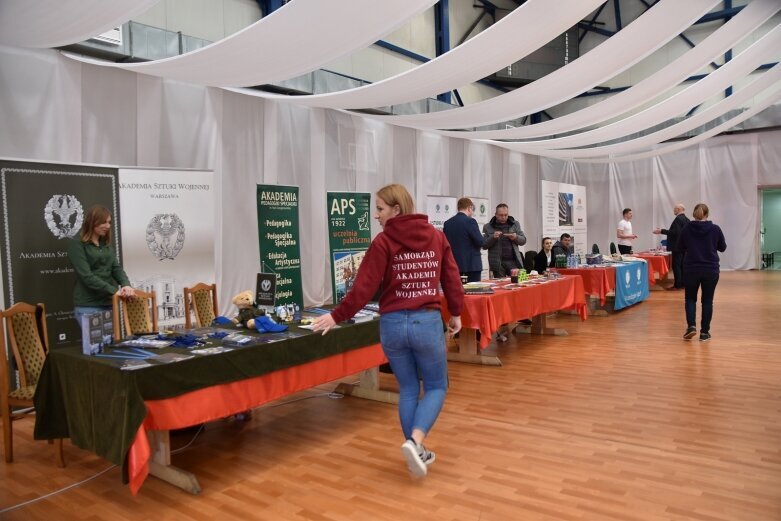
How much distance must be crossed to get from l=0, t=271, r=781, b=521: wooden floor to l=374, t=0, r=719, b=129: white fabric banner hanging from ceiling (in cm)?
285

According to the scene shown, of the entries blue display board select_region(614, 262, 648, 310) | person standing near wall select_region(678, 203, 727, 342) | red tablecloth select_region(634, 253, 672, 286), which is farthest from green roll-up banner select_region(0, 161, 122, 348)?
red tablecloth select_region(634, 253, 672, 286)

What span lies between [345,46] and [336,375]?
246 cm

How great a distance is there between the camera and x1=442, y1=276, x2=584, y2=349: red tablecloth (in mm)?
4609

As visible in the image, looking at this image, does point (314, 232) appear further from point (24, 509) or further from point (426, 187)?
point (24, 509)

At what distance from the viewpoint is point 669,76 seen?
6422 mm

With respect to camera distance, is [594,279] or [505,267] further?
[594,279]

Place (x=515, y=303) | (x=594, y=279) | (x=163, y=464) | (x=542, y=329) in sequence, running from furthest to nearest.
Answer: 1. (x=594, y=279)
2. (x=542, y=329)
3. (x=515, y=303)
4. (x=163, y=464)

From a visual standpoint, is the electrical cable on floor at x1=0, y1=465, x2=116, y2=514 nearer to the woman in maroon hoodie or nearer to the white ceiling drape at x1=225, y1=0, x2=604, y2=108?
the woman in maroon hoodie

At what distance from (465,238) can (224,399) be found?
10.6ft

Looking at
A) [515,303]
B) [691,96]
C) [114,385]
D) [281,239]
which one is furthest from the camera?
[691,96]

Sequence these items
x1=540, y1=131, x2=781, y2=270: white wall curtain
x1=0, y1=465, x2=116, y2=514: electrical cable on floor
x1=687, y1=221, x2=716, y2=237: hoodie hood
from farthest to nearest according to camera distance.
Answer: x1=540, y1=131, x2=781, y2=270: white wall curtain → x1=687, y1=221, x2=716, y2=237: hoodie hood → x1=0, y1=465, x2=116, y2=514: electrical cable on floor

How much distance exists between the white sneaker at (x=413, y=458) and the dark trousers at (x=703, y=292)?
13.9ft

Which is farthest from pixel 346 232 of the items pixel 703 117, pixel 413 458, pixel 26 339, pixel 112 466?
pixel 703 117

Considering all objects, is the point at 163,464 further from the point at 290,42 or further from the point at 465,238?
the point at 465,238
